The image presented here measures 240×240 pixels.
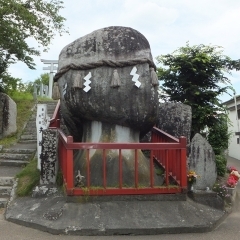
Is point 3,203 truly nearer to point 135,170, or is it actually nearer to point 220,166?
point 135,170

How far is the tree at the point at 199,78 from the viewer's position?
9.87 metres

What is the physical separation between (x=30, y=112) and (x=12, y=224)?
31.9 feet

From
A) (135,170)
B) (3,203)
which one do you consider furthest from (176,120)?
(3,203)

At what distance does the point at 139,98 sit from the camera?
20.5 ft

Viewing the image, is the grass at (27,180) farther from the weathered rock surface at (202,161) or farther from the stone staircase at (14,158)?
the weathered rock surface at (202,161)

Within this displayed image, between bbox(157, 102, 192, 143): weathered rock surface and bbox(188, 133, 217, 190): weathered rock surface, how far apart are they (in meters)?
2.79

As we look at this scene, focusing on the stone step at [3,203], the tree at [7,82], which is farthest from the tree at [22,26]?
the stone step at [3,203]

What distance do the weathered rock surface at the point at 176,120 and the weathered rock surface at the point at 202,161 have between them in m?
2.79

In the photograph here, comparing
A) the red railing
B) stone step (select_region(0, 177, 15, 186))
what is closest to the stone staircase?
stone step (select_region(0, 177, 15, 186))

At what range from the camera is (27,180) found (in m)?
7.01

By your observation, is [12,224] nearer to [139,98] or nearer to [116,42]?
[139,98]

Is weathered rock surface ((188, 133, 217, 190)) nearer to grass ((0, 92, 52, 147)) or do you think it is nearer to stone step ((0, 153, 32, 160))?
stone step ((0, 153, 32, 160))

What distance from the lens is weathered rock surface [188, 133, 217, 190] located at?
20.3ft

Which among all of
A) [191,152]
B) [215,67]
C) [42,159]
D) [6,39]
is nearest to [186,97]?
[215,67]
